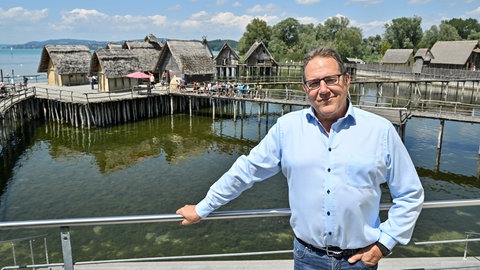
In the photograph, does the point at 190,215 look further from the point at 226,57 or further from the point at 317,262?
the point at 226,57

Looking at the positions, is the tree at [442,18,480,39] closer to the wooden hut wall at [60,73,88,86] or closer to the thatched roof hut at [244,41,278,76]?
the thatched roof hut at [244,41,278,76]

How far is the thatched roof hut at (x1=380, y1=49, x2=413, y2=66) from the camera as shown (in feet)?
246

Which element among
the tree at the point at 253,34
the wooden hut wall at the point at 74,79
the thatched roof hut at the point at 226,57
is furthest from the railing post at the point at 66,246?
the tree at the point at 253,34

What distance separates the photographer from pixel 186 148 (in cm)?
2495

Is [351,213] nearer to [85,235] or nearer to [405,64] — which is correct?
[85,235]

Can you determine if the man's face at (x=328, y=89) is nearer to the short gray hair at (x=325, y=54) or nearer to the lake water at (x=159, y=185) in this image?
the short gray hair at (x=325, y=54)

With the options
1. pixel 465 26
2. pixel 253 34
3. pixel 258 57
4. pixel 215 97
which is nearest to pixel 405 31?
pixel 465 26

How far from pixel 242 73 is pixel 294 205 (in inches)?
2850

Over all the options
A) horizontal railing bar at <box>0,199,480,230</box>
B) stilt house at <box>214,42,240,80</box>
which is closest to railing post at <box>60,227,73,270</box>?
horizontal railing bar at <box>0,199,480,230</box>

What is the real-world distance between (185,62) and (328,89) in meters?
41.6

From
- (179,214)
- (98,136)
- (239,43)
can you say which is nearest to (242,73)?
(239,43)

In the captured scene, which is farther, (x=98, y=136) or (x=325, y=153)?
(x=98, y=136)

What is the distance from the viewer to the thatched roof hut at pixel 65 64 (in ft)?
133

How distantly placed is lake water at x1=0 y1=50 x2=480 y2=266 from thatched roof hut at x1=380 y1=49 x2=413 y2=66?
48002mm
